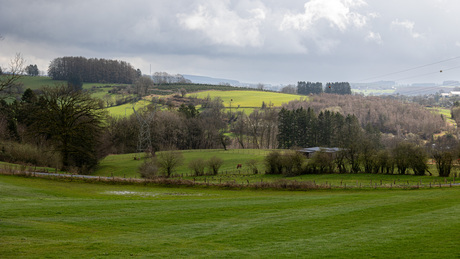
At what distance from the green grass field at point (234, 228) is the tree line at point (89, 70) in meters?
159

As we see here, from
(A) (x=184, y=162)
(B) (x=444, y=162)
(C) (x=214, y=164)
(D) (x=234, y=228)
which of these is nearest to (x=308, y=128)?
(A) (x=184, y=162)

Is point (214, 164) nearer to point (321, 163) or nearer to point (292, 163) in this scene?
point (292, 163)

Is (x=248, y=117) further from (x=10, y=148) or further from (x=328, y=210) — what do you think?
(x=328, y=210)

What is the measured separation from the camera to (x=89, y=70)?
603 ft

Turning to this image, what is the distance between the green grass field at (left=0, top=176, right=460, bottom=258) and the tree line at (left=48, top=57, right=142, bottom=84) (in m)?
159

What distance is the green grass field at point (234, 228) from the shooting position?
16688 mm

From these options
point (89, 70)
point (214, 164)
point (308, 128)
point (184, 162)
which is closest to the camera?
point (214, 164)

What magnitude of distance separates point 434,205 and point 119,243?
23.6 metres

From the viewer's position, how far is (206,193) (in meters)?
40.7

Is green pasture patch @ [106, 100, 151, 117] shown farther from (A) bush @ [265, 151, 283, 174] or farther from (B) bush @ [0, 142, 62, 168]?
(A) bush @ [265, 151, 283, 174]

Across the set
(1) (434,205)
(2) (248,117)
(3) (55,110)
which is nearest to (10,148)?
(3) (55,110)

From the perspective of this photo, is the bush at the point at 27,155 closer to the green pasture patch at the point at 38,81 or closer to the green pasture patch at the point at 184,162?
the green pasture patch at the point at 184,162

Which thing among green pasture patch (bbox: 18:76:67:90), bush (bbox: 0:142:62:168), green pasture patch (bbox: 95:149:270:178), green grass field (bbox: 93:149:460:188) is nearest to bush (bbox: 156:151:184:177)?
green grass field (bbox: 93:149:460:188)

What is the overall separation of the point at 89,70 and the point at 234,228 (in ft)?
594
